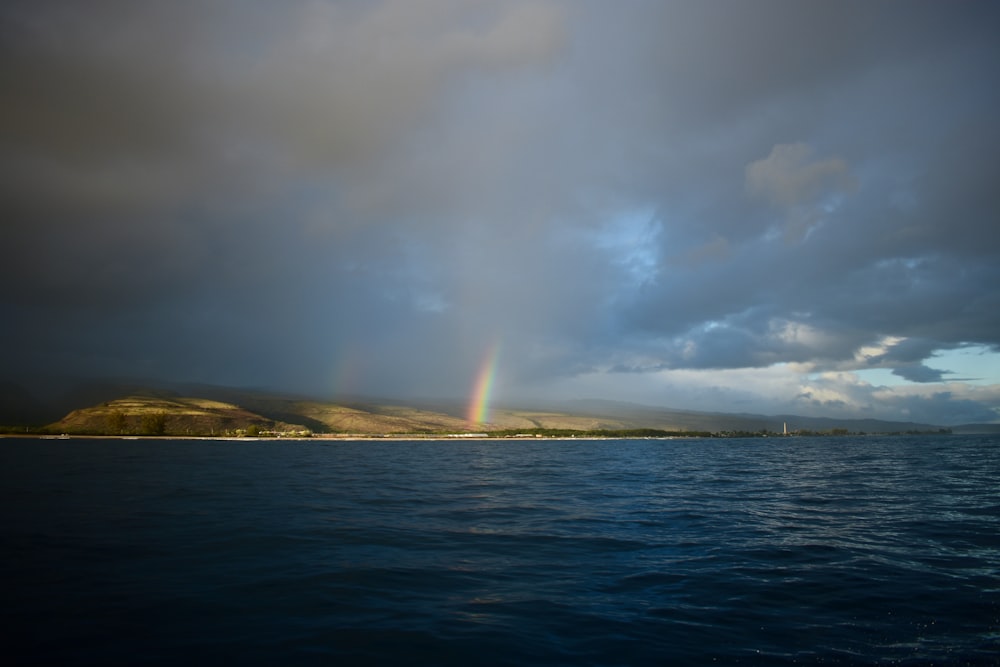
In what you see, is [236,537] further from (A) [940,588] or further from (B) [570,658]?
(A) [940,588]

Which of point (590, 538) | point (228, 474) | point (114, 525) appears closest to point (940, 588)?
point (590, 538)

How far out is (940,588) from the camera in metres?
18.9

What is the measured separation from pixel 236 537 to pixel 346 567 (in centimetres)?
983

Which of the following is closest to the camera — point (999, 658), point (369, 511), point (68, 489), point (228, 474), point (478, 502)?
point (999, 658)

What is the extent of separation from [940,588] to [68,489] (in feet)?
204

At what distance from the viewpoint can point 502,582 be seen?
2017 cm

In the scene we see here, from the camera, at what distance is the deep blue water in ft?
46.1

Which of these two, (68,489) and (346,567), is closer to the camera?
(346,567)

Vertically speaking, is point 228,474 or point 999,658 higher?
point 999,658

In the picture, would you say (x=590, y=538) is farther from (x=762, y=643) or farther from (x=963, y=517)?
(x=963, y=517)

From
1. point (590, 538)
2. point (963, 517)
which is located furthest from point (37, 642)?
point (963, 517)

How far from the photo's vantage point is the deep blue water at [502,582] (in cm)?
1406

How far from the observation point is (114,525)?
31.3 m

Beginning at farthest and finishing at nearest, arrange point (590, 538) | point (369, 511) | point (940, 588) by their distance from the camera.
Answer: point (369, 511), point (590, 538), point (940, 588)
